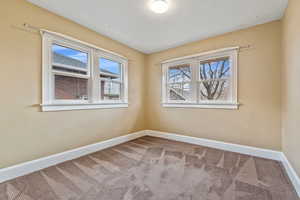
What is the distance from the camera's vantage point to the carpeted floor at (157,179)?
60.6 inches

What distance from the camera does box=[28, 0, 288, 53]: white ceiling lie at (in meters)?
2.07

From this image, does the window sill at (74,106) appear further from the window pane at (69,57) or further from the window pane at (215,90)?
the window pane at (215,90)

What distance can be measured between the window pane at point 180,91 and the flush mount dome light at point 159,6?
74.2 inches

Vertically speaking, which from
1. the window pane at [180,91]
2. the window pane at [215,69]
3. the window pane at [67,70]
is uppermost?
the window pane at [215,69]

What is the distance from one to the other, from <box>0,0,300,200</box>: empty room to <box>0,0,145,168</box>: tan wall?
0.5 inches

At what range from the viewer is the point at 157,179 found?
1850mm

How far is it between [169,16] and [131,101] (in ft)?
7.27

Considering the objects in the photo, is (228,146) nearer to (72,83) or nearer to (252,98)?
(252,98)

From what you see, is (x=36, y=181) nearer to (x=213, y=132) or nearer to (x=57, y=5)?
(x=57, y=5)

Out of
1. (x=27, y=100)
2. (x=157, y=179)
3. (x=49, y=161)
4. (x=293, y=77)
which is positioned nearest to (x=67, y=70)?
(x=27, y=100)

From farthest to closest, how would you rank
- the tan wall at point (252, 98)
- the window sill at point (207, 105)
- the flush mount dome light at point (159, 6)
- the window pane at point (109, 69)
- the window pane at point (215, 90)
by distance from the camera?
1. the window pane at point (109, 69)
2. the window pane at point (215, 90)
3. the window sill at point (207, 105)
4. the tan wall at point (252, 98)
5. the flush mount dome light at point (159, 6)

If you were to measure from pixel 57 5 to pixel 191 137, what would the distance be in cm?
366

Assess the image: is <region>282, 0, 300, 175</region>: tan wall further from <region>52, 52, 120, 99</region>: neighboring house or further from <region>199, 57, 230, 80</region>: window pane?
<region>52, 52, 120, 99</region>: neighboring house

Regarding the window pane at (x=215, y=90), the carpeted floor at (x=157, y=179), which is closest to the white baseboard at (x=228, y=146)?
the carpeted floor at (x=157, y=179)
